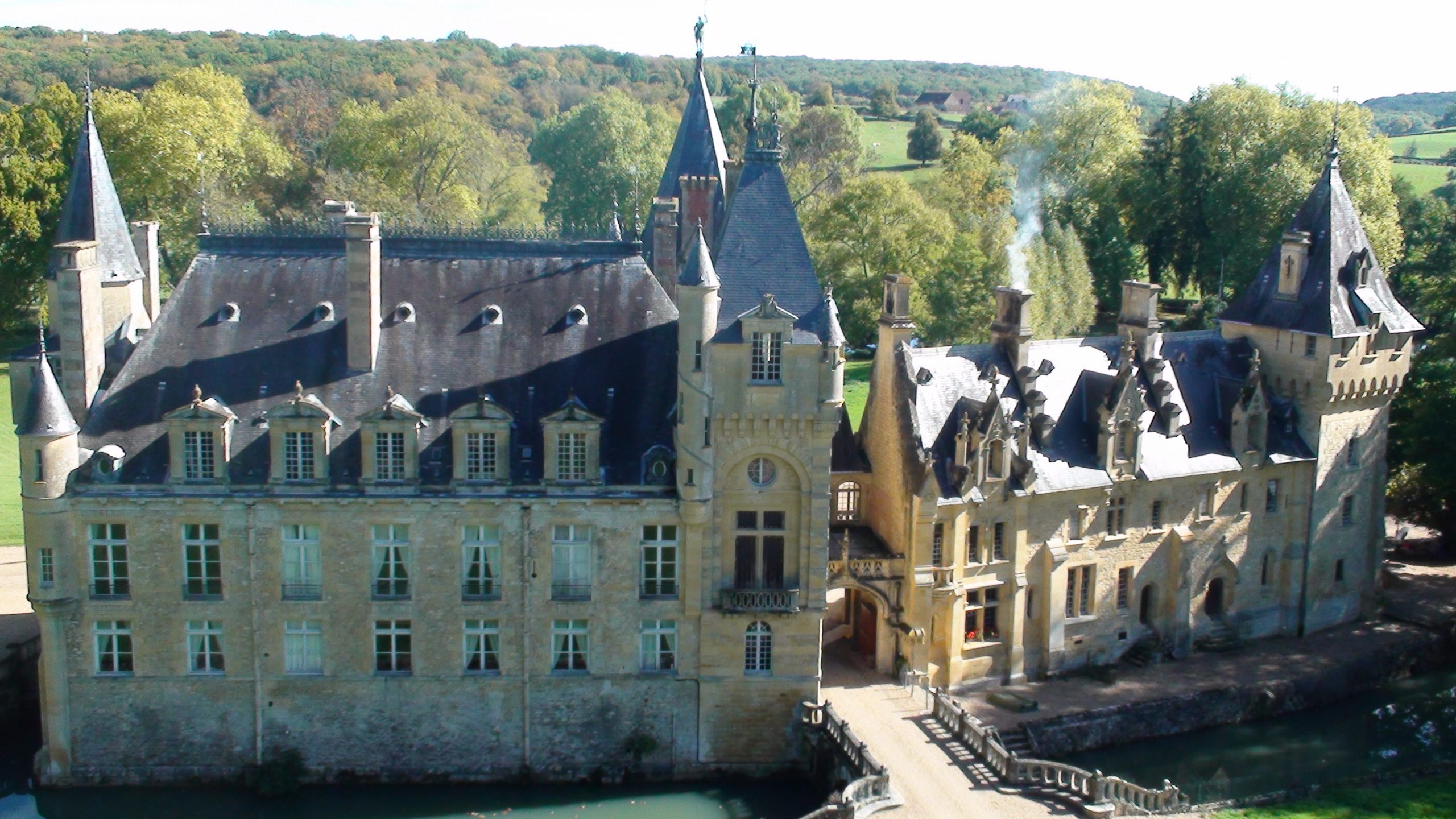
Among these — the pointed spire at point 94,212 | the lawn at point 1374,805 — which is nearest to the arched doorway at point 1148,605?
the lawn at point 1374,805

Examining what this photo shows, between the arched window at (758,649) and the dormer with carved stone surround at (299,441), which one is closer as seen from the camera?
the dormer with carved stone surround at (299,441)

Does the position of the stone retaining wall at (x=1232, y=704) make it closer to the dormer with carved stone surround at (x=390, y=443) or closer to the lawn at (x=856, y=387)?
the dormer with carved stone surround at (x=390, y=443)

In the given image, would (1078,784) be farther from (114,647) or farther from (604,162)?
(604,162)

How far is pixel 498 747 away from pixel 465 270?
42.1 feet

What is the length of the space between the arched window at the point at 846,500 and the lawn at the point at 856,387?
1043 inches

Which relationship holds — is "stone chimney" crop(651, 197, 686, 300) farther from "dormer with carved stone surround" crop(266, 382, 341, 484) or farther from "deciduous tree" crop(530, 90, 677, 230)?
"deciduous tree" crop(530, 90, 677, 230)

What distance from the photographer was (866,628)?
4456 centimetres

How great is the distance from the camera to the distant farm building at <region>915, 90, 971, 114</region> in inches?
6762

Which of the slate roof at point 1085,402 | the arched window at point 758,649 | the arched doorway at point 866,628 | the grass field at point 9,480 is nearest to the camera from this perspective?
the arched window at point 758,649

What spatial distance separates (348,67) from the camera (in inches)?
6093

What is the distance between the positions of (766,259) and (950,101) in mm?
143385

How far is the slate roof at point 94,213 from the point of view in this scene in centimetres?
3909

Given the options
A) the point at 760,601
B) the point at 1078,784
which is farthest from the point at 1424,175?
the point at 760,601

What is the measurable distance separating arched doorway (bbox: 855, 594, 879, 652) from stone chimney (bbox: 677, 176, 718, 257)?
12.5 m
